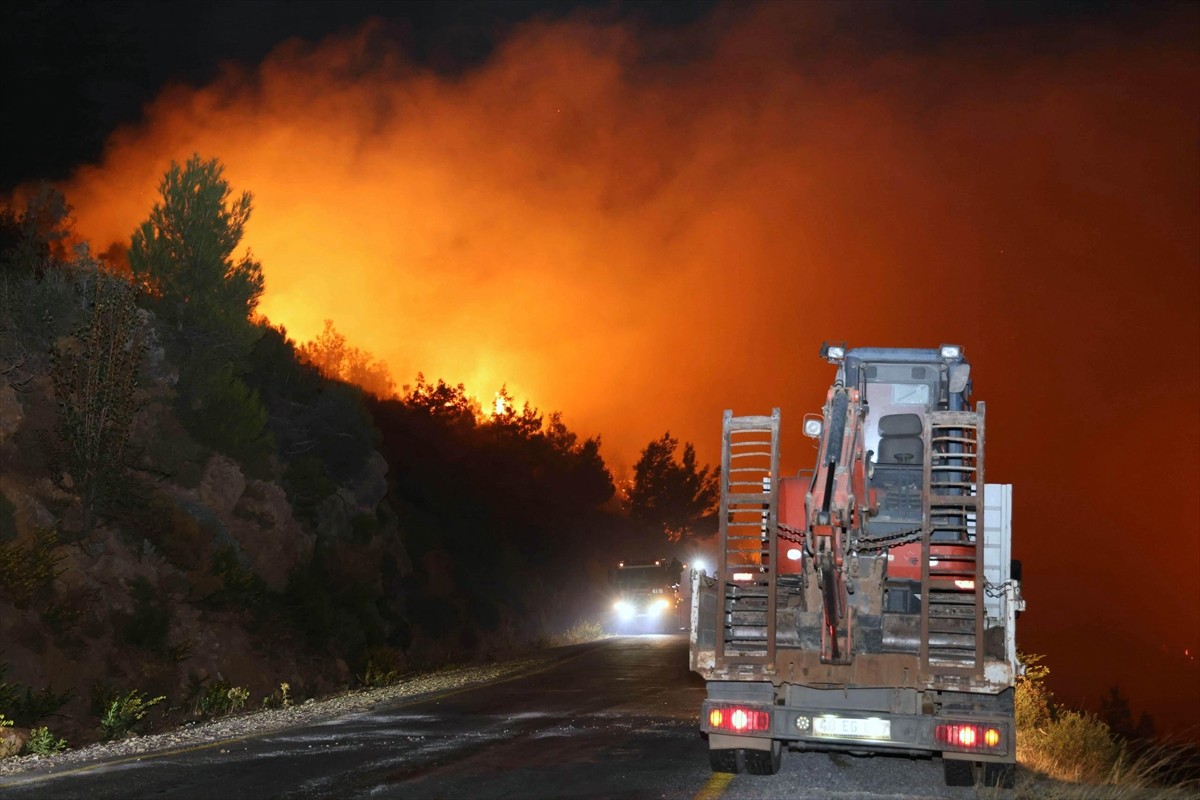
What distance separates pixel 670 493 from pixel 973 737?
70.4m

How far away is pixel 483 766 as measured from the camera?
10.9 m

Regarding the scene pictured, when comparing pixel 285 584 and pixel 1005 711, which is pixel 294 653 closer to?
pixel 285 584

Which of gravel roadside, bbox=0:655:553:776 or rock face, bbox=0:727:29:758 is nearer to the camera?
gravel roadside, bbox=0:655:553:776

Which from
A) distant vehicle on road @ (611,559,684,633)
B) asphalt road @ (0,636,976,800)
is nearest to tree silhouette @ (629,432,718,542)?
distant vehicle on road @ (611,559,684,633)

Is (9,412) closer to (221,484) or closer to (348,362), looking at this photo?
(221,484)

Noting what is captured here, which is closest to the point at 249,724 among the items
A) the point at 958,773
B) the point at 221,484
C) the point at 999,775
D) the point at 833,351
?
the point at 833,351

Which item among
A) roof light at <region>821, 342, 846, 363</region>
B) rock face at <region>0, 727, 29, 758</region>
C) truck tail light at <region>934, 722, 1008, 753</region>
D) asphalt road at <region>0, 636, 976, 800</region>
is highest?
roof light at <region>821, 342, 846, 363</region>

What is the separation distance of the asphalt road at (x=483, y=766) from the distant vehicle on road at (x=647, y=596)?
95.5 ft

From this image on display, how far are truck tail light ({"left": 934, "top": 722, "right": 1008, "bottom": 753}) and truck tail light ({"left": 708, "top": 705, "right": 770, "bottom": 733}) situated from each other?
4.43 feet

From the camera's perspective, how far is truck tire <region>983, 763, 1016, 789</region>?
952cm

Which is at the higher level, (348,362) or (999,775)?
(348,362)

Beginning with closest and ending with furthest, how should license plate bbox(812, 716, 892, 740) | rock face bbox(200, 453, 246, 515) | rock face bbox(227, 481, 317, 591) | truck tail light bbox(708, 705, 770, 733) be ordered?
license plate bbox(812, 716, 892, 740), truck tail light bbox(708, 705, 770, 733), rock face bbox(200, 453, 246, 515), rock face bbox(227, 481, 317, 591)

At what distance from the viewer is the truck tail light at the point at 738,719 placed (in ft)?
30.9

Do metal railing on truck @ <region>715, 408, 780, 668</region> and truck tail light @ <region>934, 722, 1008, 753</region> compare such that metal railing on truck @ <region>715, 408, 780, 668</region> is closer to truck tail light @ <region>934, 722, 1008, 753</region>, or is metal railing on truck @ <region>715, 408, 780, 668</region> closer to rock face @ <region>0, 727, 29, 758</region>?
truck tail light @ <region>934, 722, 1008, 753</region>
